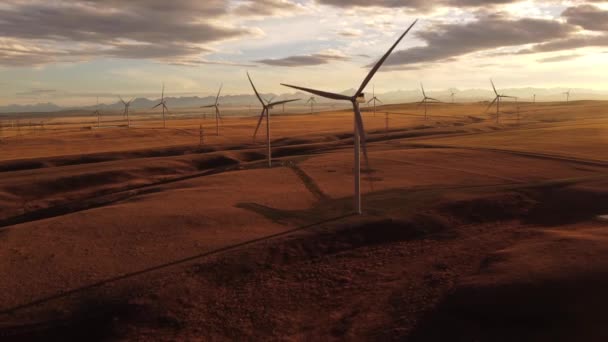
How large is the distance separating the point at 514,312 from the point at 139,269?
13473mm

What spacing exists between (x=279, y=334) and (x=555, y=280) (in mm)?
9172

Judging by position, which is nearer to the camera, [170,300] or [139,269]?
[170,300]

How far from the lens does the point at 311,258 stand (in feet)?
65.6

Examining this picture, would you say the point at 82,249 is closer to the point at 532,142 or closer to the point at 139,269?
the point at 139,269

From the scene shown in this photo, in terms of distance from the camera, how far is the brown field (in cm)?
1400

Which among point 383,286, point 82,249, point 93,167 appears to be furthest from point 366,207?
point 93,167

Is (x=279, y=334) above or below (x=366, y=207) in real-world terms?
below

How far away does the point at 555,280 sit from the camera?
14.8m

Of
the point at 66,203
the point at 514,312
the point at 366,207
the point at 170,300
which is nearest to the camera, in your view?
the point at 514,312

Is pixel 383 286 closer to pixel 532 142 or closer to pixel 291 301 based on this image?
pixel 291 301

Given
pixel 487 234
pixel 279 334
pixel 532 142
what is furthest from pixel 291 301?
pixel 532 142

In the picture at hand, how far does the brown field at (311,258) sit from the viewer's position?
45.9 ft

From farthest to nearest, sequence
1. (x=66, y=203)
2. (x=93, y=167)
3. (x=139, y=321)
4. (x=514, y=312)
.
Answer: (x=93, y=167), (x=66, y=203), (x=139, y=321), (x=514, y=312)

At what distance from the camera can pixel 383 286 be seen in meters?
17.2
